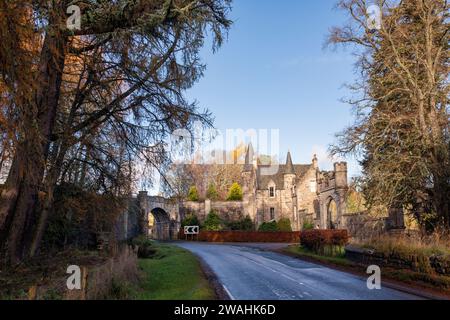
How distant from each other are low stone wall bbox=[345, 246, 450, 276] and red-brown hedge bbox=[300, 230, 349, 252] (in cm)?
414

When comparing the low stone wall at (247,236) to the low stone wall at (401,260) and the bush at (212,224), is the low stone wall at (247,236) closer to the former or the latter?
the bush at (212,224)

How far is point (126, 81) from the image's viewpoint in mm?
15305

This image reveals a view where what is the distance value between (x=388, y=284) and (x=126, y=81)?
11.4 m

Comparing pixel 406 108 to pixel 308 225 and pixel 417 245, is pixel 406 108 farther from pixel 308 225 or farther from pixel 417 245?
pixel 308 225

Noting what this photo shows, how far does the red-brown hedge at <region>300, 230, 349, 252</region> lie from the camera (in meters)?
26.2

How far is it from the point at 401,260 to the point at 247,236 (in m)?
34.8

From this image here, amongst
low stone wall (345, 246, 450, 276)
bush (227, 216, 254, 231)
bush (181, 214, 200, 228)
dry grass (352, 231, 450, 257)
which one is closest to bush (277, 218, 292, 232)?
bush (227, 216, 254, 231)

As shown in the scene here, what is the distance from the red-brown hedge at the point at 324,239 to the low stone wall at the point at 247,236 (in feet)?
62.4

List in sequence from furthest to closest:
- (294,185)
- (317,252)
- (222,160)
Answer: (222,160) < (294,185) < (317,252)

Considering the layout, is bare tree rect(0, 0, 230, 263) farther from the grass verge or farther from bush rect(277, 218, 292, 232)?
bush rect(277, 218, 292, 232)

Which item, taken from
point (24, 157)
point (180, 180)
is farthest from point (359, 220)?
point (24, 157)

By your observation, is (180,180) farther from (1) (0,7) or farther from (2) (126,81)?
(1) (0,7)

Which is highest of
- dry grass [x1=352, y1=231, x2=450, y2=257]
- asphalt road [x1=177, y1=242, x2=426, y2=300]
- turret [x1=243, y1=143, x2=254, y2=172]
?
turret [x1=243, y1=143, x2=254, y2=172]

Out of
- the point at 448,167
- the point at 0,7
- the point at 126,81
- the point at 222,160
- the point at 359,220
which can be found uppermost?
the point at 222,160
